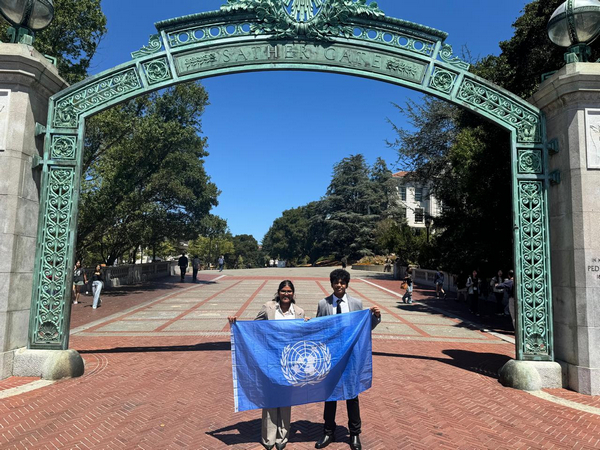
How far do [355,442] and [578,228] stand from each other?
4842 mm

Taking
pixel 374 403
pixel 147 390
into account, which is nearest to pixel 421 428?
pixel 374 403

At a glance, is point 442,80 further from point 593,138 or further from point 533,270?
point 533,270

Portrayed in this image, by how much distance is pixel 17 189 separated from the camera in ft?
19.8

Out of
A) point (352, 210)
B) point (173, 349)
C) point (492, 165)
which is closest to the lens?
point (173, 349)

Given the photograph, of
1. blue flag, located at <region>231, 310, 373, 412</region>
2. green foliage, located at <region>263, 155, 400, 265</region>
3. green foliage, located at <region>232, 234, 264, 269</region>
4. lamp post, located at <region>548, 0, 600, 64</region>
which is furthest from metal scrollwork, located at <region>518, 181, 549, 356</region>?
green foliage, located at <region>232, 234, 264, 269</region>

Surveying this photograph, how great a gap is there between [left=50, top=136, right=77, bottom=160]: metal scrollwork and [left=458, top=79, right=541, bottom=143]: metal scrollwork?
6.94 m

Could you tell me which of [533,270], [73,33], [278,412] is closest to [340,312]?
[278,412]

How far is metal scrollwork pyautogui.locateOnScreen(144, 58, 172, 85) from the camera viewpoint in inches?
273

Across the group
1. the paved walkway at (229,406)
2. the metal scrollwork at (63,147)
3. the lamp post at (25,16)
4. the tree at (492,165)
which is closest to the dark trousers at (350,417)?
the paved walkway at (229,406)

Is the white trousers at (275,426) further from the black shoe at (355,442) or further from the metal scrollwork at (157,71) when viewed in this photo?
→ the metal scrollwork at (157,71)

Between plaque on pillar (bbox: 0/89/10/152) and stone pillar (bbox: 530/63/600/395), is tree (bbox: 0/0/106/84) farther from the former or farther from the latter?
stone pillar (bbox: 530/63/600/395)

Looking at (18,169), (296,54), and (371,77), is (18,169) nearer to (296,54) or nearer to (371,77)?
(296,54)

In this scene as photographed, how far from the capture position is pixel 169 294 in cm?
2005

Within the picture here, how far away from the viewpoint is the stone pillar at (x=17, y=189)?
233 inches
